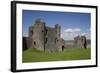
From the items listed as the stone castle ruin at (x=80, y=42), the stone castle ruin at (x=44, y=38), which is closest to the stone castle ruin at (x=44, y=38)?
the stone castle ruin at (x=44, y=38)

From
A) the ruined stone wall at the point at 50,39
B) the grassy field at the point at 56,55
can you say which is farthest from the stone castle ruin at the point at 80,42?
the ruined stone wall at the point at 50,39

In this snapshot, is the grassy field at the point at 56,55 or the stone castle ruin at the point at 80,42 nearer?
the grassy field at the point at 56,55

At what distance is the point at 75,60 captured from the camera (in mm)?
1713

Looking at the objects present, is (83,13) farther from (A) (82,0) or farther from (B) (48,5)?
(B) (48,5)

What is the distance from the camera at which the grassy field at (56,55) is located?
1582mm

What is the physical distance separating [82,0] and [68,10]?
0.52ft

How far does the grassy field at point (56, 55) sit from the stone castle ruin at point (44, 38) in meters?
0.03

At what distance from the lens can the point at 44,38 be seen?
5.32ft

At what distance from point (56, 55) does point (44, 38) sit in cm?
16

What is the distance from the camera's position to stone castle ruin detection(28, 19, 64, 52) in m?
1.59

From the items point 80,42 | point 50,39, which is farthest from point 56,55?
point 80,42

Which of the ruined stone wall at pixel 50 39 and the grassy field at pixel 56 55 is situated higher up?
the ruined stone wall at pixel 50 39

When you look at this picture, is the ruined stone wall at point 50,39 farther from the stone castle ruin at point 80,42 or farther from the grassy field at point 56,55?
the stone castle ruin at point 80,42

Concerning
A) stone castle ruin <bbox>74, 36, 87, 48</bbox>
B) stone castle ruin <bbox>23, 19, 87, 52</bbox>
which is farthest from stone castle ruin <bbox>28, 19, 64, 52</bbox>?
stone castle ruin <bbox>74, 36, 87, 48</bbox>
